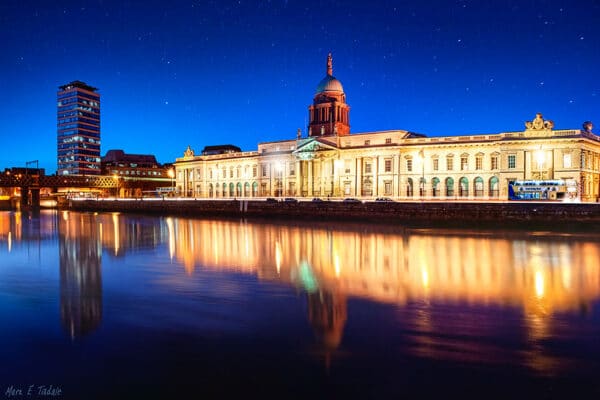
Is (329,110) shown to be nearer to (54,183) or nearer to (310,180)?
(310,180)

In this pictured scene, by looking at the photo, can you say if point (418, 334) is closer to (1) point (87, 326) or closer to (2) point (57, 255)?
(1) point (87, 326)

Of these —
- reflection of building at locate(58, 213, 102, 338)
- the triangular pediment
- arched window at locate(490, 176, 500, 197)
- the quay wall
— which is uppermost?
the triangular pediment

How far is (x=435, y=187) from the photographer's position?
73.1m

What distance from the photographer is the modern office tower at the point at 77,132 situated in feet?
560

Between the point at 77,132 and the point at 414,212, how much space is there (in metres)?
163

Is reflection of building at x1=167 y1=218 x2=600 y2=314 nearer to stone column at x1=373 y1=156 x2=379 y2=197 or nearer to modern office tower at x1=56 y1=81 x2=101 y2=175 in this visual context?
stone column at x1=373 y1=156 x2=379 y2=197

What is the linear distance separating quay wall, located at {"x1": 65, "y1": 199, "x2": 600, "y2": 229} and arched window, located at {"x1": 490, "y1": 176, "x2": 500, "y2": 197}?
1158 inches

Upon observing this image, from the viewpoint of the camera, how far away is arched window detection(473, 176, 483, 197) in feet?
228

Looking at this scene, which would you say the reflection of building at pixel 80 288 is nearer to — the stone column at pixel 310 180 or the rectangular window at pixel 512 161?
the stone column at pixel 310 180

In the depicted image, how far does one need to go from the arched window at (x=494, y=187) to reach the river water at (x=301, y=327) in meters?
49.5

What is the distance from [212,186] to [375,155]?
40.3m

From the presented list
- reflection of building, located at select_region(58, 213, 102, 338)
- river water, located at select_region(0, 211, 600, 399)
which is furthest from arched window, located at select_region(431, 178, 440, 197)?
reflection of building, located at select_region(58, 213, 102, 338)

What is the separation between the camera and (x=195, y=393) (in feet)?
23.6

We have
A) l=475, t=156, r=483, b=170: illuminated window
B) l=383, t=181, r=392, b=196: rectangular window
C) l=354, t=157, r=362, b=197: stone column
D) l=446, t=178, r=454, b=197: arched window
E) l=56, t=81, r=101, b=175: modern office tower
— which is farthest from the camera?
l=56, t=81, r=101, b=175: modern office tower
